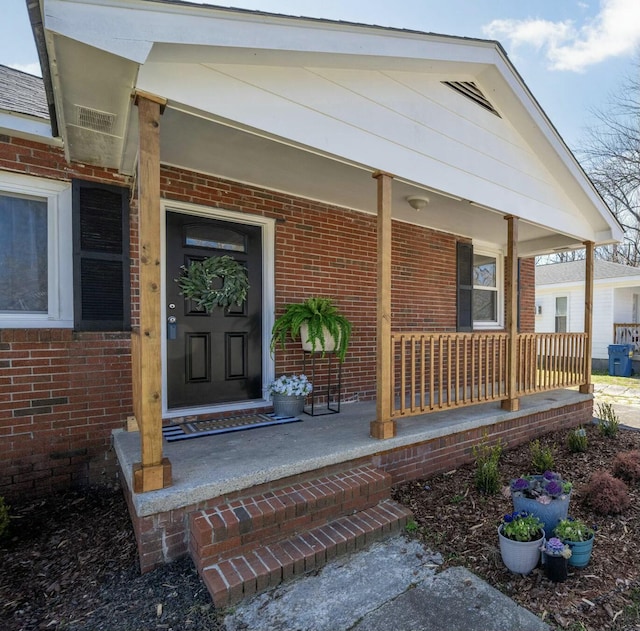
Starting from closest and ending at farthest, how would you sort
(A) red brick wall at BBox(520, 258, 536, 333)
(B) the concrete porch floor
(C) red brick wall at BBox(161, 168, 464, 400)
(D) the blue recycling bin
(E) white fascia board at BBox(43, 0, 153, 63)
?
(E) white fascia board at BBox(43, 0, 153, 63), (B) the concrete porch floor, (C) red brick wall at BBox(161, 168, 464, 400), (A) red brick wall at BBox(520, 258, 536, 333), (D) the blue recycling bin

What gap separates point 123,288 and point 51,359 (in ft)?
2.50

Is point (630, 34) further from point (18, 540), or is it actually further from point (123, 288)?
point (18, 540)

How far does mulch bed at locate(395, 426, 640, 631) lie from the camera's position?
1.91 meters

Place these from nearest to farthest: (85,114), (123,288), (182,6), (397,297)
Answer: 1. (182,6)
2. (85,114)
3. (123,288)
4. (397,297)

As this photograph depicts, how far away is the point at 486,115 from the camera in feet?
12.8

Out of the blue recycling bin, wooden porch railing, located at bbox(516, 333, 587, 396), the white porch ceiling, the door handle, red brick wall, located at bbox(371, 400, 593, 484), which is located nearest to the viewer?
the white porch ceiling

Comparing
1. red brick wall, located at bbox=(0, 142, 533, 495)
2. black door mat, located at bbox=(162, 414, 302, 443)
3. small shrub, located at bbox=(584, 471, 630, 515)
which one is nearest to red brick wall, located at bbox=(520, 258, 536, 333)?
red brick wall, located at bbox=(0, 142, 533, 495)

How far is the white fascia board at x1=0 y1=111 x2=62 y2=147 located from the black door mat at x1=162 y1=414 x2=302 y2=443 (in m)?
2.48

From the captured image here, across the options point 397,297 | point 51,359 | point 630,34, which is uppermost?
point 630,34

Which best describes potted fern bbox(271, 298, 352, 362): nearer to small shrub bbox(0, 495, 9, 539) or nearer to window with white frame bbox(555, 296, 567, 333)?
small shrub bbox(0, 495, 9, 539)

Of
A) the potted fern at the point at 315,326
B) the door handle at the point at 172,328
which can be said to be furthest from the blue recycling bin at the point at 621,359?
the door handle at the point at 172,328

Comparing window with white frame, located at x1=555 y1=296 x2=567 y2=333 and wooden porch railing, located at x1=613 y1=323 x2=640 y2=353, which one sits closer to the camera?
wooden porch railing, located at x1=613 y1=323 x2=640 y2=353

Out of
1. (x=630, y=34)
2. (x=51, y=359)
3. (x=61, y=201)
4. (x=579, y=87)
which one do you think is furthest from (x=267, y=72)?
(x=630, y=34)

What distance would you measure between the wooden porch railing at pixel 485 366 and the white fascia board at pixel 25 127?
123 inches
